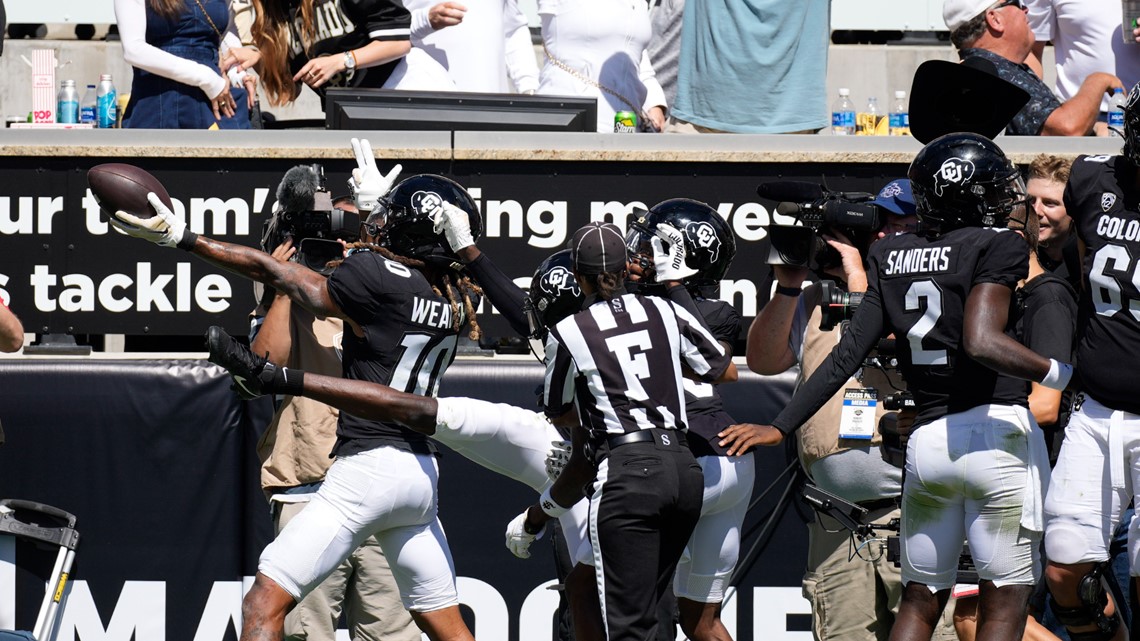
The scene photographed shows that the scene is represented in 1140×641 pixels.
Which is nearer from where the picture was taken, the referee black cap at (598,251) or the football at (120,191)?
the referee black cap at (598,251)

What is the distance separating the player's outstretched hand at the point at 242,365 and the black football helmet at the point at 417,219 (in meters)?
0.95

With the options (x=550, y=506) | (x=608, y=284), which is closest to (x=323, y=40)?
(x=608, y=284)

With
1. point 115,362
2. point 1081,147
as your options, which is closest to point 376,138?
point 115,362

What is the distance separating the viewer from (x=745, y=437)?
17.6 feet

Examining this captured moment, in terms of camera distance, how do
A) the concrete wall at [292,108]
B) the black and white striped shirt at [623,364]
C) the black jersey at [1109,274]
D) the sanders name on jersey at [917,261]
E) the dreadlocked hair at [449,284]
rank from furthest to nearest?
the concrete wall at [292,108]
the dreadlocked hair at [449,284]
the black jersey at [1109,274]
the black and white striped shirt at [623,364]
the sanders name on jersey at [917,261]

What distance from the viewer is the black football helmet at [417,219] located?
571cm

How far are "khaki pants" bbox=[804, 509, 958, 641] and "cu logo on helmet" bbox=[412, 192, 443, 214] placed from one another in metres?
1.95

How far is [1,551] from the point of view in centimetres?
614

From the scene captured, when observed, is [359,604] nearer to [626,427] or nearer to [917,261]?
[626,427]

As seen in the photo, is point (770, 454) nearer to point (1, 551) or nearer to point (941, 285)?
point (941, 285)

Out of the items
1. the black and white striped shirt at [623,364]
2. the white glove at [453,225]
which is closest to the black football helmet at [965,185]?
the black and white striped shirt at [623,364]

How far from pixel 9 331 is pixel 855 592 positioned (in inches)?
133

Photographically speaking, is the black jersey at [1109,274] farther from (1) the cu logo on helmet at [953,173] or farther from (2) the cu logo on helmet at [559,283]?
(2) the cu logo on helmet at [559,283]

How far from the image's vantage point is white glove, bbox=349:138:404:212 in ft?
20.2
